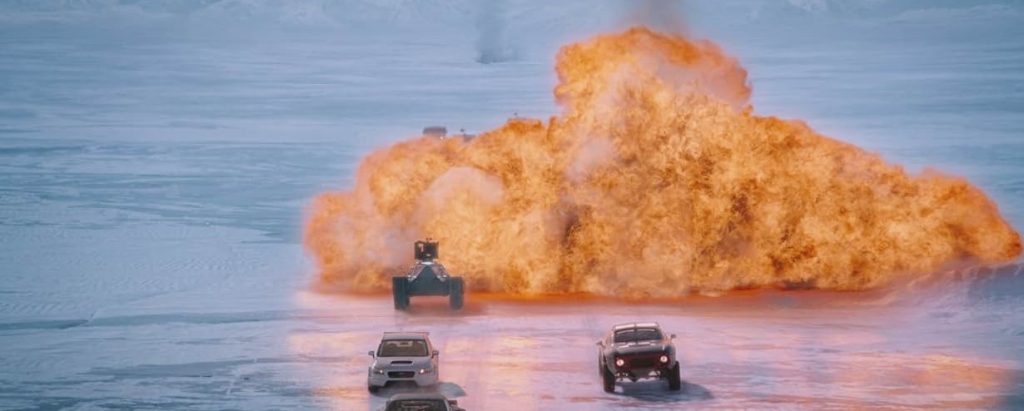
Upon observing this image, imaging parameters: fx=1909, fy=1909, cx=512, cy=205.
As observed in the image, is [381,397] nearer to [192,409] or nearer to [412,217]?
[192,409]

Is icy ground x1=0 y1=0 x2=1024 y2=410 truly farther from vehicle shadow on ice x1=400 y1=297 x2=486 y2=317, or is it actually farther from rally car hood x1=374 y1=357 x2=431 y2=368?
rally car hood x1=374 y1=357 x2=431 y2=368

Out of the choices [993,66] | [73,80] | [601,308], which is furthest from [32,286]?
[993,66]

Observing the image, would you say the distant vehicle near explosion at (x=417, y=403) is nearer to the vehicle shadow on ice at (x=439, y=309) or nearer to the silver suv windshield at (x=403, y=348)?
the silver suv windshield at (x=403, y=348)

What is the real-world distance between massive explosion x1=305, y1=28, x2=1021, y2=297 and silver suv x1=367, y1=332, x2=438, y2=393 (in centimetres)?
1447

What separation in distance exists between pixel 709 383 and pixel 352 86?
139m

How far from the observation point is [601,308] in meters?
51.9

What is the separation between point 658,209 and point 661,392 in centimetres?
1467

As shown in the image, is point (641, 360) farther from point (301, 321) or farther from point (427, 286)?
point (301, 321)

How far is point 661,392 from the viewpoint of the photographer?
4016cm

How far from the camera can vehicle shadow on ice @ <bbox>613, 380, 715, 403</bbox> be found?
39.2 metres

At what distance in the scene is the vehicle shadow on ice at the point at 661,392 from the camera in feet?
A: 129

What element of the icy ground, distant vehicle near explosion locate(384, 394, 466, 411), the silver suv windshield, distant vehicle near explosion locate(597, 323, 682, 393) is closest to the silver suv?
the silver suv windshield

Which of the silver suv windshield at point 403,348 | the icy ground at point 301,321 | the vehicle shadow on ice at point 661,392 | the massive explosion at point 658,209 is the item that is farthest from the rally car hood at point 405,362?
the massive explosion at point 658,209

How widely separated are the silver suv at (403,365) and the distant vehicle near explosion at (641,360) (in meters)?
3.65
